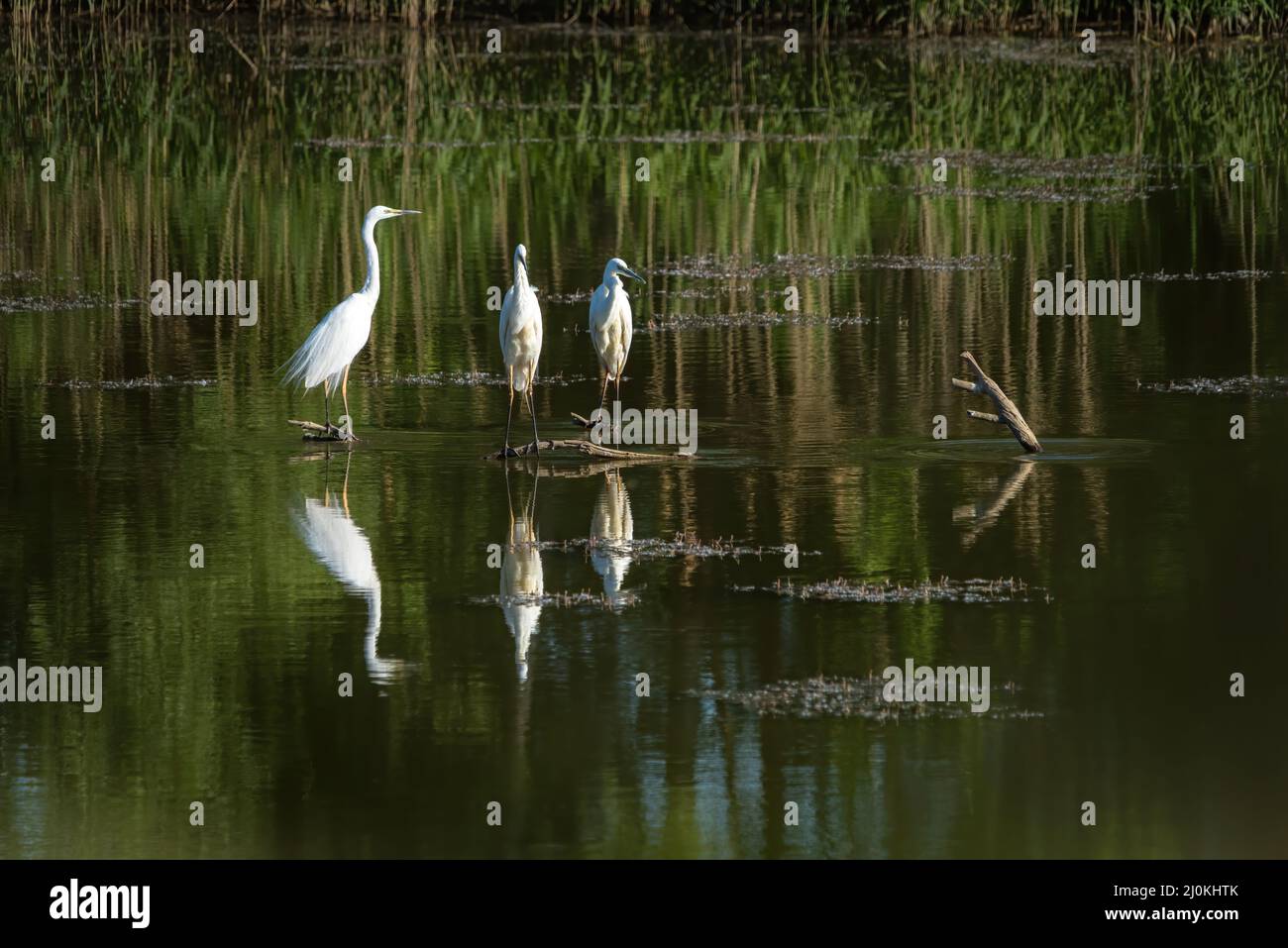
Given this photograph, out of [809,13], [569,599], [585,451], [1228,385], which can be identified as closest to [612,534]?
[569,599]

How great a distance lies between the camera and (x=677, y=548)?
12.7 m

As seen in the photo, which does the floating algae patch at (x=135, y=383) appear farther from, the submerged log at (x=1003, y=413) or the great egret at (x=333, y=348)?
the submerged log at (x=1003, y=413)

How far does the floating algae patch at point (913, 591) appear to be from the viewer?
1168 centimetres

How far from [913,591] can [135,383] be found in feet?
25.8

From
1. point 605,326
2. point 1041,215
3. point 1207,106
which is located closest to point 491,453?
point 605,326

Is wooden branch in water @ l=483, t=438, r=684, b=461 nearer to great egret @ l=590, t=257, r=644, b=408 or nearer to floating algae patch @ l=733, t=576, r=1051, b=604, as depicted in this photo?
great egret @ l=590, t=257, r=644, b=408

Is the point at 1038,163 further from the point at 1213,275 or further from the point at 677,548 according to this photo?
the point at 677,548

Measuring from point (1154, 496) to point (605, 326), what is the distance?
418 cm

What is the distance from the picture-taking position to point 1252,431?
15.5 m

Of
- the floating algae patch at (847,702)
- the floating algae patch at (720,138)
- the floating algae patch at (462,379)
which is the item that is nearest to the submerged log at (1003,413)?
the floating algae patch at (462,379)

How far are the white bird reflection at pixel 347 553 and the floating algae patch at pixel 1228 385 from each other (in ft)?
20.4

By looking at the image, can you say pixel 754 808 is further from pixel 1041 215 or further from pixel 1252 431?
pixel 1041 215

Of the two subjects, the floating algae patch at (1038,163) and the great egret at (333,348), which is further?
the floating algae patch at (1038,163)

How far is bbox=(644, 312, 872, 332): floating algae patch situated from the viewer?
19.8 metres
